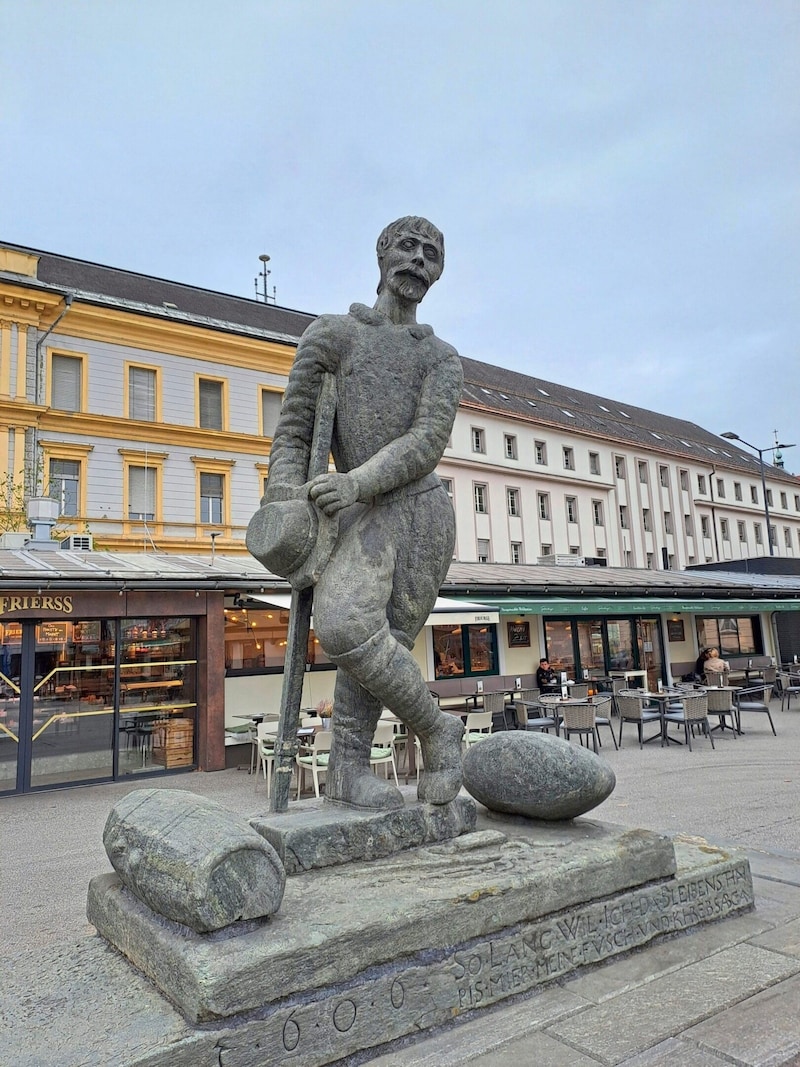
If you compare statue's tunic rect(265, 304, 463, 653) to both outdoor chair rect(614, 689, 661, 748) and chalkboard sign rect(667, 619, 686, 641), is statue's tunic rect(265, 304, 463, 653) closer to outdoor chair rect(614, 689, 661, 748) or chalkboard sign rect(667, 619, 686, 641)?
outdoor chair rect(614, 689, 661, 748)

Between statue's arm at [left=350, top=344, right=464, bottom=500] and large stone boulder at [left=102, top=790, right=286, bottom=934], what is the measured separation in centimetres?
136

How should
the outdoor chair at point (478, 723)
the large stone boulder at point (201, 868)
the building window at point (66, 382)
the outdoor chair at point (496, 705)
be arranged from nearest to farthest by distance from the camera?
the large stone boulder at point (201, 868) → the outdoor chair at point (478, 723) → the outdoor chair at point (496, 705) → the building window at point (66, 382)

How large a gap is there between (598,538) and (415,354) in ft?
119

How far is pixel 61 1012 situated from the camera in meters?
2.15

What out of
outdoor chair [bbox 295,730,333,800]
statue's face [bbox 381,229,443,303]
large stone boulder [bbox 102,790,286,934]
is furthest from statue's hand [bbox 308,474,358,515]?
outdoor chair [bbox 295,730,333,800]

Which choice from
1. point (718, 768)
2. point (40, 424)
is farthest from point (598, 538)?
point (718, 768)

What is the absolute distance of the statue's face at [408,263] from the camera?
11.1 ft

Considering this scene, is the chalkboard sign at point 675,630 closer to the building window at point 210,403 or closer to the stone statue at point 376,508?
the building window at point 210,403

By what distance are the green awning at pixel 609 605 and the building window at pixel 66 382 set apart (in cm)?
1396

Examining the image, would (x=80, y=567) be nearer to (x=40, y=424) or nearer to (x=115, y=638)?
(x=115, y=638)

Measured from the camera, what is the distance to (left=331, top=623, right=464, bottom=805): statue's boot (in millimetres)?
2965

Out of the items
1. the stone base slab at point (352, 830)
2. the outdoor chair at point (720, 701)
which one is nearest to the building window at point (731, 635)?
the outdoor chair at point (720, 701)

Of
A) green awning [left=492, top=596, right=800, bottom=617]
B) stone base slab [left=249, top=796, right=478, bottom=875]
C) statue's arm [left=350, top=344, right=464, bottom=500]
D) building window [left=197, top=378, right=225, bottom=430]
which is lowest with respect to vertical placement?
stone base slab [left=249, top=796, right=478, bottom=875]

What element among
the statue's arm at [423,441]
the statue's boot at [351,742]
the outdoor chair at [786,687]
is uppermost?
the statue's arm at [423,441]
